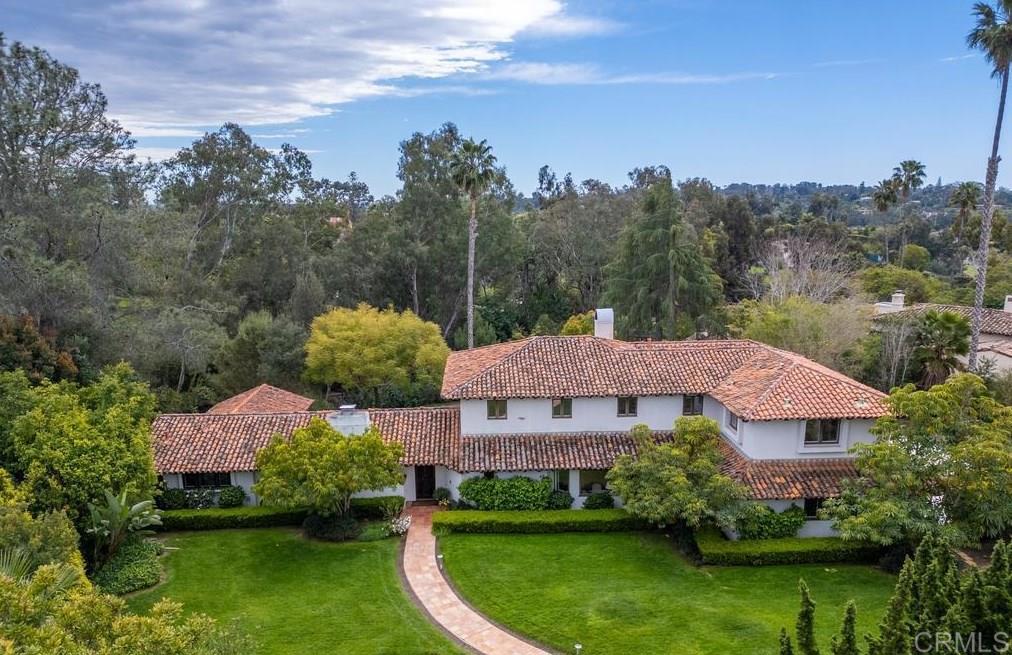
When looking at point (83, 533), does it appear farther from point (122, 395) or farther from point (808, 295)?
point (808, 295)

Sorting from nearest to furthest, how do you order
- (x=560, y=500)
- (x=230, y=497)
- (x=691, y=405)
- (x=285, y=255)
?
(x=560, y=500) → (x=230, y=497) → (x=691, y=405) → (x=285, y=255)

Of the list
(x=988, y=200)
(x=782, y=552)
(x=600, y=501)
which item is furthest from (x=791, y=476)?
(x=988, y=200)

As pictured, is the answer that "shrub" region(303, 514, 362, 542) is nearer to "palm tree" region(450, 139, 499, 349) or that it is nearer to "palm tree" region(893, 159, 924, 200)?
"palm tree" region(450, 139, 499, 349)

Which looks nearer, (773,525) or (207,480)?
(773,525)

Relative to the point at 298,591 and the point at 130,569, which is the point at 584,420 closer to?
the point at 298,591

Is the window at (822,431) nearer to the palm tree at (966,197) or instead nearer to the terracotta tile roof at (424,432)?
the terracotta tile roof at (424,432)

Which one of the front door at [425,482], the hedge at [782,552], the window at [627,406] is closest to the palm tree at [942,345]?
the hedge at [782,552]

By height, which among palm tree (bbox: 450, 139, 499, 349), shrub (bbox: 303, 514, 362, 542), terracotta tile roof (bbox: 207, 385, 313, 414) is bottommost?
shrub (bbox: 303, 514, 362, 542)

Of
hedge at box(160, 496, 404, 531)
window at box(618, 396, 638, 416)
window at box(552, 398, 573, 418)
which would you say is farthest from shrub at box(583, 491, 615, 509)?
hedge at box(160, 496, 404, 531)
